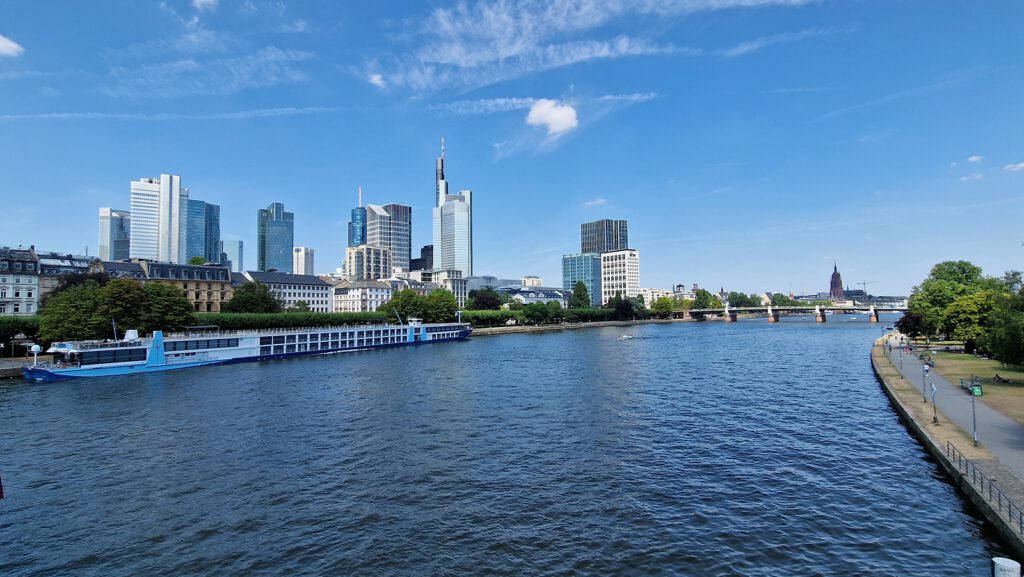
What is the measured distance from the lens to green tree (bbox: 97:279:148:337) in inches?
3098

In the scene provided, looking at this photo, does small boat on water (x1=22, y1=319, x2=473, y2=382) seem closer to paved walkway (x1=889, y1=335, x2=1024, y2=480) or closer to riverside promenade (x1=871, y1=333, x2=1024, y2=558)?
riverside promenade (x1=871, y1=333, x2=1024, y2=558)

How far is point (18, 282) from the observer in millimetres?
107188

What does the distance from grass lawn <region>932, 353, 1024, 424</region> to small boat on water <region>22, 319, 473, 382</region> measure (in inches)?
3581

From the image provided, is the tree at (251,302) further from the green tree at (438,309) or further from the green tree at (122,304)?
the green tree at (122,304)

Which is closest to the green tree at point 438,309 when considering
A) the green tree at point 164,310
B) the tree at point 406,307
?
the tree at point 406,307

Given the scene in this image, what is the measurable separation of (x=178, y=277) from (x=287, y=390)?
11414 centimetres

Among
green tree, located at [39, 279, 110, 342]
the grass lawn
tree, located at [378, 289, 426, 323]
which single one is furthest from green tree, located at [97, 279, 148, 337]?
the grass lawn

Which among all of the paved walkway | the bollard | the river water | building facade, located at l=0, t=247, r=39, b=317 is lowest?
the river water

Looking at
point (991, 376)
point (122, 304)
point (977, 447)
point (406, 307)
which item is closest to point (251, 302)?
point (406, 307)

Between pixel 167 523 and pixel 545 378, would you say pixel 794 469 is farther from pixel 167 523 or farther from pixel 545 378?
pixel 545 378

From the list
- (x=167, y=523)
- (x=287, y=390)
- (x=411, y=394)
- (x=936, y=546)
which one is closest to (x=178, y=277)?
(x=287, y=390)

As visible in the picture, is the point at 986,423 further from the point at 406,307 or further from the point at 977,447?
the point at 406,307

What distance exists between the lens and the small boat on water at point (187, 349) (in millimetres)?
65125

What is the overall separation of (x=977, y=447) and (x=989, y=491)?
7525 millimetres
